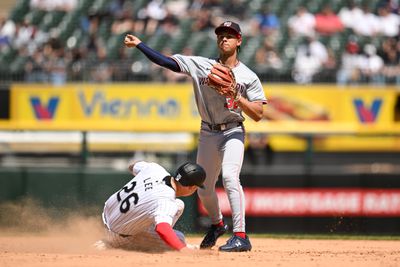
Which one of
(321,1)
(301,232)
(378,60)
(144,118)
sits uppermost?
(321,1)

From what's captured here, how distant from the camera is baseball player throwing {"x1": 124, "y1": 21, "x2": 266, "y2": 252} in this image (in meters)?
7.75

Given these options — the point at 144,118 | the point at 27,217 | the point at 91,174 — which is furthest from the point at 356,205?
the point at 144,118

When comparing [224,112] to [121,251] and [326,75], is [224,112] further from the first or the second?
[326,75]

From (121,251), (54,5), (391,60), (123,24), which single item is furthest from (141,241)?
(54,5)

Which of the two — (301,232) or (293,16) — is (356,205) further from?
(293,16)

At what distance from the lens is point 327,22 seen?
17.7m

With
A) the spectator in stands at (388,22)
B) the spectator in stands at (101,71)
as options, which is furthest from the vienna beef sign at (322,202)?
the spectator in stands at (388,22)

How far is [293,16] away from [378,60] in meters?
2.28

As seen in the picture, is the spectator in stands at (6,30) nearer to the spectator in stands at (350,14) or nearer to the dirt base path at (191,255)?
the spectator in stands at (350,14)

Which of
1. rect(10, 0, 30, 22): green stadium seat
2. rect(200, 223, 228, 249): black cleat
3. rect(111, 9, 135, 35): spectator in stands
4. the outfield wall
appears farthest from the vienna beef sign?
rect(10, 0, 30, 22): green stadium seat

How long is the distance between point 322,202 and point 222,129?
418 centimetres

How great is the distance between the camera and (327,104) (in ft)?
52.0

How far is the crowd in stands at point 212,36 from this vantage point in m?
16.0

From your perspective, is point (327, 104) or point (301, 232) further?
point (327, 104)
